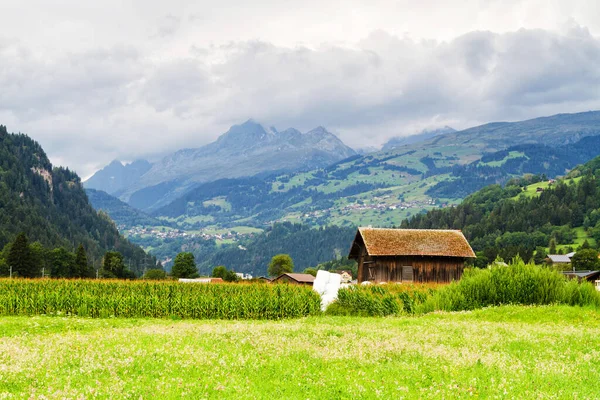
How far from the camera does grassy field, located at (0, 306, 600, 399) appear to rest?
532 inches

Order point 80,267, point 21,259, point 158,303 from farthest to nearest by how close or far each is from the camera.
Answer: point 80,267, point 21,259, point 158,303

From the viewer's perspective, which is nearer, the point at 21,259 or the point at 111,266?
the point at 21,259

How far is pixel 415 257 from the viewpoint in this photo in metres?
78.5

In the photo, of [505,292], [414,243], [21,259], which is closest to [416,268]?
[414,243]

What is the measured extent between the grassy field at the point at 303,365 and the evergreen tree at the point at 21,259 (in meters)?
130

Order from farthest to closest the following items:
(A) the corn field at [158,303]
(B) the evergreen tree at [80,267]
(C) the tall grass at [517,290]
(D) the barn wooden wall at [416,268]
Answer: (B) the evergreen tree at [80,267] < (D) the barn wooden wall at [416,268] < (A) the corn field at [158,303] < (C) the tall grass at [517,290]

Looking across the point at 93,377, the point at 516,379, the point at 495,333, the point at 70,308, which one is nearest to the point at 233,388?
the point at 93,377

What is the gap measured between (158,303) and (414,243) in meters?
43.7

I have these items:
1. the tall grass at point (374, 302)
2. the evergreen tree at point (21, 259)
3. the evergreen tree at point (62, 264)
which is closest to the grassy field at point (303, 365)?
the tall grass at point (374, 302)

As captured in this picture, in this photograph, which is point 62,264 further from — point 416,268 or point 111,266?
point 416,268

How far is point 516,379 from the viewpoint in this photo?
1502 cm

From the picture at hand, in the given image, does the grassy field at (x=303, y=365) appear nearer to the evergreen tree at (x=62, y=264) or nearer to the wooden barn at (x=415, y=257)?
the wooden barn at (x=415, y=257)

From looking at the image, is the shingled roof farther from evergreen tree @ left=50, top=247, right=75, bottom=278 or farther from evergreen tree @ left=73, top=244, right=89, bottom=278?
evergreen tree @ left=50, top=247, right=75, bottom=278

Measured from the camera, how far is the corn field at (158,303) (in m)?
43.4
